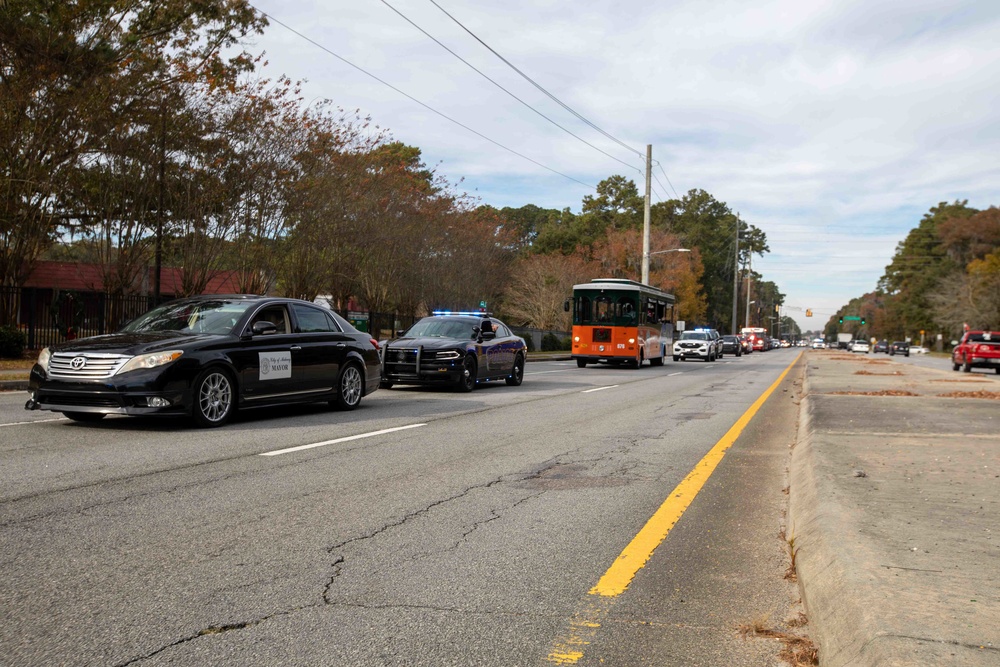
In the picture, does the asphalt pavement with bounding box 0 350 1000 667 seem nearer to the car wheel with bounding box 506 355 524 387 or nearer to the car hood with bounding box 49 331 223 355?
the car hood with bounding box 49 331 223 355

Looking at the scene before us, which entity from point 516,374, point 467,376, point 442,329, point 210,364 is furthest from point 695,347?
point 210,364

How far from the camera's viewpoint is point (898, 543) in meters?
4.79

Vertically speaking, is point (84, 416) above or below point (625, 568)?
above

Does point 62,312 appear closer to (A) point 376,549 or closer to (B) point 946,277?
(A) point 376,549

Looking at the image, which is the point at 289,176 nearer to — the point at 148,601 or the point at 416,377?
the point at 416,377

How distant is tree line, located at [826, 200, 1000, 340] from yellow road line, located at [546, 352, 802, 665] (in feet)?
254

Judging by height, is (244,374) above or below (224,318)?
below

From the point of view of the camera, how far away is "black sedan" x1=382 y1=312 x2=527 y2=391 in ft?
55.3

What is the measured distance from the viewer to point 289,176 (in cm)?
2838

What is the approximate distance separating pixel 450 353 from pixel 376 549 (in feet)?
38.9

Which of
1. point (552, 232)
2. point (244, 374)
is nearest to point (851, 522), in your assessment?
point (244, 374)

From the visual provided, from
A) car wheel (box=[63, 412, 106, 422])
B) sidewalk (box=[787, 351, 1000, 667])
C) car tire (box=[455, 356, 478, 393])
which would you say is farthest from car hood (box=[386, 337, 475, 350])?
sidewalk (box=[787, 351, 1000, 667])

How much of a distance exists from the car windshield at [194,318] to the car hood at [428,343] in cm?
581

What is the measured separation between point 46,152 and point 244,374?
15.9 metres
